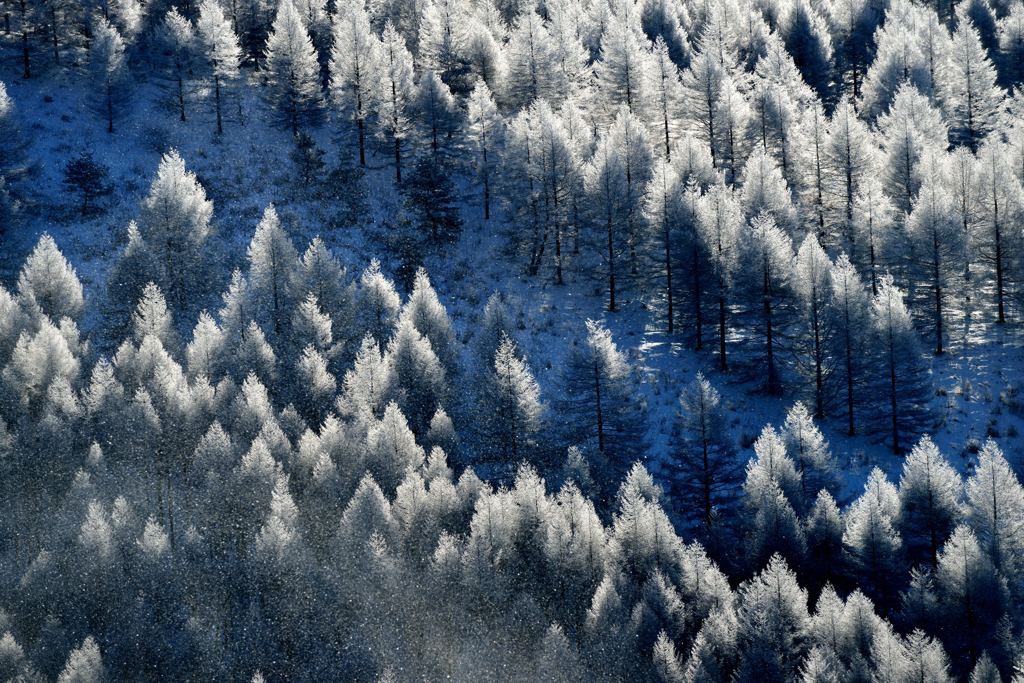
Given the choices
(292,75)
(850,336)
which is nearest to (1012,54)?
(850,336)

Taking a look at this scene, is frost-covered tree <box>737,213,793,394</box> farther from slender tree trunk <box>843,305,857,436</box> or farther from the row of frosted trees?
the row of frosted trees

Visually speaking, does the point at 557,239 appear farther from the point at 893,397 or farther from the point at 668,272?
the point at 893,397

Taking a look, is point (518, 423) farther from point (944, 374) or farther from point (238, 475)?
point (944, 374)

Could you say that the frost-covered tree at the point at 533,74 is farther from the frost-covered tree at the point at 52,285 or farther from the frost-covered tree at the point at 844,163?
the frost-covered tree at the point at 52,285

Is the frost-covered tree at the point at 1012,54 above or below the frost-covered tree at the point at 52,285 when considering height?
above

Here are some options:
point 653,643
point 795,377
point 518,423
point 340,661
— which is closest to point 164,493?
point 340,661

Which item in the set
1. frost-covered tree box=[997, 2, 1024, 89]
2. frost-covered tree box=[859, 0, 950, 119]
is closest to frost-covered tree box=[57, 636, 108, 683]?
frost-covered tree box=[859, 0, 950, 119]

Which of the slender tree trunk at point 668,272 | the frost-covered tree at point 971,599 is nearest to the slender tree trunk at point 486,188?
the slender tree trunk at point 668,272
